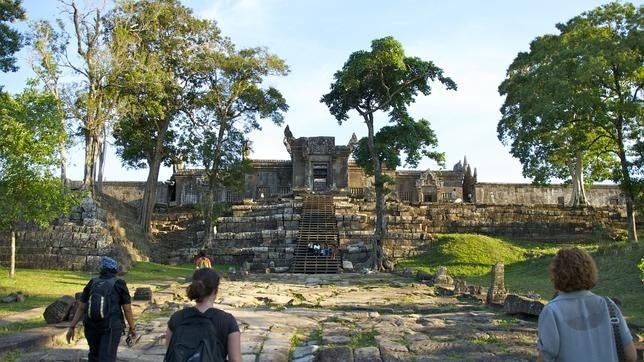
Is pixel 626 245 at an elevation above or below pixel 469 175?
below

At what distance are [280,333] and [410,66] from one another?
18152 mm

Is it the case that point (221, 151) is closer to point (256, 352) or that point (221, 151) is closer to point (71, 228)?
point (71, 228)

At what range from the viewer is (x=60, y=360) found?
21.6 ft

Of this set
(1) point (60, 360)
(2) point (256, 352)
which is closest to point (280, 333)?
(2) point (256, 352)

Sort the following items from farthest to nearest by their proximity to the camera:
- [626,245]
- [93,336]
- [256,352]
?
[626,245], [256,352], [93,336]

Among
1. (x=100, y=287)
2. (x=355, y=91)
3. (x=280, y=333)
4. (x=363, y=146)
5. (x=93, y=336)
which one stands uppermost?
(x=355, y=91)

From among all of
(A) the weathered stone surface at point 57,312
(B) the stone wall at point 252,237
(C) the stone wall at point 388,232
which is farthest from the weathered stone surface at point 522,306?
(B) the stone wall at point 252,237

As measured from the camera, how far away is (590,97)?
73.6 feet

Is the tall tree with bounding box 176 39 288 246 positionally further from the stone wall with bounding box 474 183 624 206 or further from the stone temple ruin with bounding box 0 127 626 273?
the stone wall with bounding box 474 183 624 206

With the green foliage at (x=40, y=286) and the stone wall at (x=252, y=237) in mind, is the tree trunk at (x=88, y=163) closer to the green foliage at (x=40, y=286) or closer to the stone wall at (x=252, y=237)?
the green foliage at (x=40, y=286)

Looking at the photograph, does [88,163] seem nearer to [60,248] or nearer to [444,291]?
[60,248]

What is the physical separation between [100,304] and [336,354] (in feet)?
8.90

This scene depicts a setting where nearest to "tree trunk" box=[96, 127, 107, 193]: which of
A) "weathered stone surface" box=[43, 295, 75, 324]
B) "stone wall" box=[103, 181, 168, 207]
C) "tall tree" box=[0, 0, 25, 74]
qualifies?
"tall tree" box=[0, 0, 25, 74]

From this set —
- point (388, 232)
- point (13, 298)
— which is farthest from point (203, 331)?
point (388, 232)
